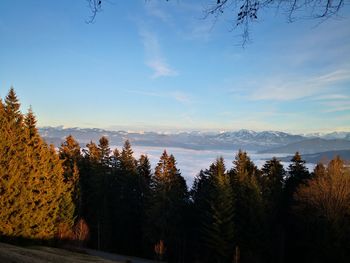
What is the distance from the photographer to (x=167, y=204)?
4000 centimetres

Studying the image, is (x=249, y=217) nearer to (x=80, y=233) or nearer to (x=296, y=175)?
(x=296, y=175)

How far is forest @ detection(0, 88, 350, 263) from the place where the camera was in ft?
87.8

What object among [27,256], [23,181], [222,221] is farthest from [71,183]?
[27,256]

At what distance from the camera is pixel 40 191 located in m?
28.4

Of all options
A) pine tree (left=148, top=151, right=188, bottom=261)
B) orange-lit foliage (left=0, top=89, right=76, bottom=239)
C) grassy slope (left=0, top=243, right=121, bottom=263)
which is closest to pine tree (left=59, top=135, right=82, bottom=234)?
orange-lit foliage (left=0, top=89, right=76, bottom=239)

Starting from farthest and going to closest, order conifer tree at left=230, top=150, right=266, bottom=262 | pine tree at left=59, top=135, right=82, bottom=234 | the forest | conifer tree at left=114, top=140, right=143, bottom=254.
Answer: conifer tree at left=114, top=140, right=143, bottom=254
pine tree at left=59, top=135, right=82, bottom=234
conifer tree at left=230, top=150, right=266, bottom=262
the forest

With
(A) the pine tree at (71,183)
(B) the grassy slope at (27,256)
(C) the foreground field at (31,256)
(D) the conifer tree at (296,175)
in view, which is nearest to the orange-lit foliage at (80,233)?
(A) the pine tree at (71,183)

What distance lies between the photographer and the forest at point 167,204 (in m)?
26.8

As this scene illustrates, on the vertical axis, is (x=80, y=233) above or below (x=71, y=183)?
below

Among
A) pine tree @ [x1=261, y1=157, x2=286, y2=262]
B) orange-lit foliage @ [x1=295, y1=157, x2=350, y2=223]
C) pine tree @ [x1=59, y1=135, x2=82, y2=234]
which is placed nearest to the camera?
orange-lit foliage @ [x1=295, y1=157, x2=350, y2=223]

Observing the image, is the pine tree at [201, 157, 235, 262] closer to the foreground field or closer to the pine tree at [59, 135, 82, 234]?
the pine tree at [59, 135, 82, 234]

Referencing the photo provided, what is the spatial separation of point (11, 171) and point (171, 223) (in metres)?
21.3

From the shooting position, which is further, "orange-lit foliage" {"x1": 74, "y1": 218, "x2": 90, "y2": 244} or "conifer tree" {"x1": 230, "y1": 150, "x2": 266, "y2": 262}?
"conifer tree" {"x1": 230, "y1": 150, "x2": 266, "y2": 262}

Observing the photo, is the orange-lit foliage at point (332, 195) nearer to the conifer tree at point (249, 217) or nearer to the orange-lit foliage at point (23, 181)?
the conifer tree at point (249, 217)
